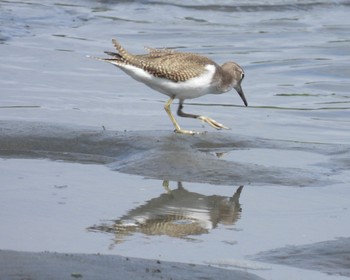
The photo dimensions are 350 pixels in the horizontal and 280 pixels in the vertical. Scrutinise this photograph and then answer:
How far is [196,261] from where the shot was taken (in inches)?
284

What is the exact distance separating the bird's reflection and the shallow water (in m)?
0.02

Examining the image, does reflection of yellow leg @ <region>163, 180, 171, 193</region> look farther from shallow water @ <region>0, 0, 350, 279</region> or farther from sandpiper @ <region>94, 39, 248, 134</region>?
sandpiper @ <region>94, 39, 248, 134</region>

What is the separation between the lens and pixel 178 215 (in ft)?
27.9

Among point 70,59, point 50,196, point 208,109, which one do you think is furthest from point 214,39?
point 50,196

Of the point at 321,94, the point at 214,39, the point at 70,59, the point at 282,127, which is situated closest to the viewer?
the point at 282,127

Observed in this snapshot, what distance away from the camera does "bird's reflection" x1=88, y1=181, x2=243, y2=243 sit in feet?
26.1

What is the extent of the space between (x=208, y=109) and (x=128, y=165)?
3.52 m

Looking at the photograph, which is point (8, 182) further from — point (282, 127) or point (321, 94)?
point (321, 94)

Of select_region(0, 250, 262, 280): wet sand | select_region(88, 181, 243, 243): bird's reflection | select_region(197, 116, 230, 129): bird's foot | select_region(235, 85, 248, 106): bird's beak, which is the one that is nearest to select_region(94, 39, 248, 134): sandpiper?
select_region(197, 116, 230, 129): bird's foot

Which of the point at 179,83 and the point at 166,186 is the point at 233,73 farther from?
the point at 166,186

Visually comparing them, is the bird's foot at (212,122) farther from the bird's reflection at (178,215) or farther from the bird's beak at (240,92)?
the bird's reflection at (178,215)

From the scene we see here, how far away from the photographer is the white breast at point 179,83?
11.3m

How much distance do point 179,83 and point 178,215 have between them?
3.08 meters

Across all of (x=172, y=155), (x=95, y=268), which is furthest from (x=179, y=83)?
(x=95, y=268)
